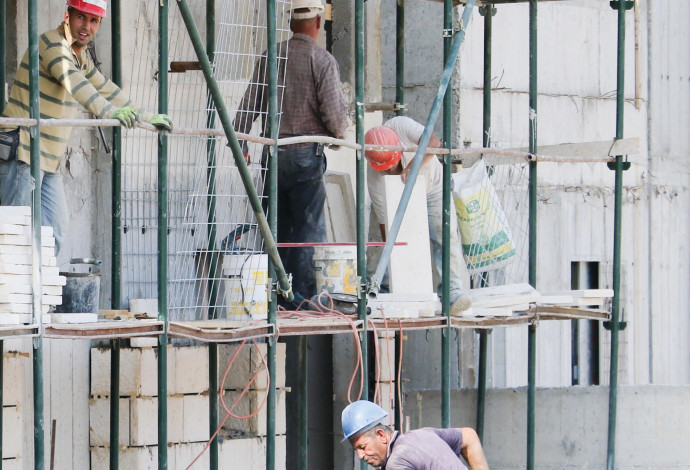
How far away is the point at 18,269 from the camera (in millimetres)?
7625

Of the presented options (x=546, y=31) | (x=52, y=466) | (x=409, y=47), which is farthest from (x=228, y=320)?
(x=546, y=31)

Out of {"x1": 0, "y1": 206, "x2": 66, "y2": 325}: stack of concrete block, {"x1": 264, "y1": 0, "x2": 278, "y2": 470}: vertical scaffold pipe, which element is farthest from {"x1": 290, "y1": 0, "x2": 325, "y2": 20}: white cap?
{"x1": 0, "y1": 206, "x2": 66, "y2": 325}: stack of concrete block

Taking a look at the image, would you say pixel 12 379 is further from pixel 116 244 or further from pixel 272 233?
pixel 272 233

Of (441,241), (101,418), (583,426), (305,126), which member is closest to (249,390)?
(101,418)

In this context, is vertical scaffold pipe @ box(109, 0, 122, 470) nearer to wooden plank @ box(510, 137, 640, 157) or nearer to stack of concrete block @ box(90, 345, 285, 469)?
stack of concrete block @ box(90, 345, 285, 469)

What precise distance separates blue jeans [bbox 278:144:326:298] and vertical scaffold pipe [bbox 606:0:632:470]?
2.30 meters

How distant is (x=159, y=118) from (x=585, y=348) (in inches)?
243

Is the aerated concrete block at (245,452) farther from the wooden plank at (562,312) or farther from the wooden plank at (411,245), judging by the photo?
the wooden plank at (562,312)

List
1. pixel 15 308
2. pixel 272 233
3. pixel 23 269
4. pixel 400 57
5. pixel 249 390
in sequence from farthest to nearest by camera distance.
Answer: pixel 400 57
pixel 249 390
pixel 272 233
pixel 23 269
pixel 15 308

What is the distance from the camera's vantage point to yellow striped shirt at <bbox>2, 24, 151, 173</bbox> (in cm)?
795

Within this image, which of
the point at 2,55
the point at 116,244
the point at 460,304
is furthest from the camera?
the point at 460,304

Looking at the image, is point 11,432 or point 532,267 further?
point 532,267

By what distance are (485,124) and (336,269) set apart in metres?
2.42

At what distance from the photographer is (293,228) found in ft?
32.2
